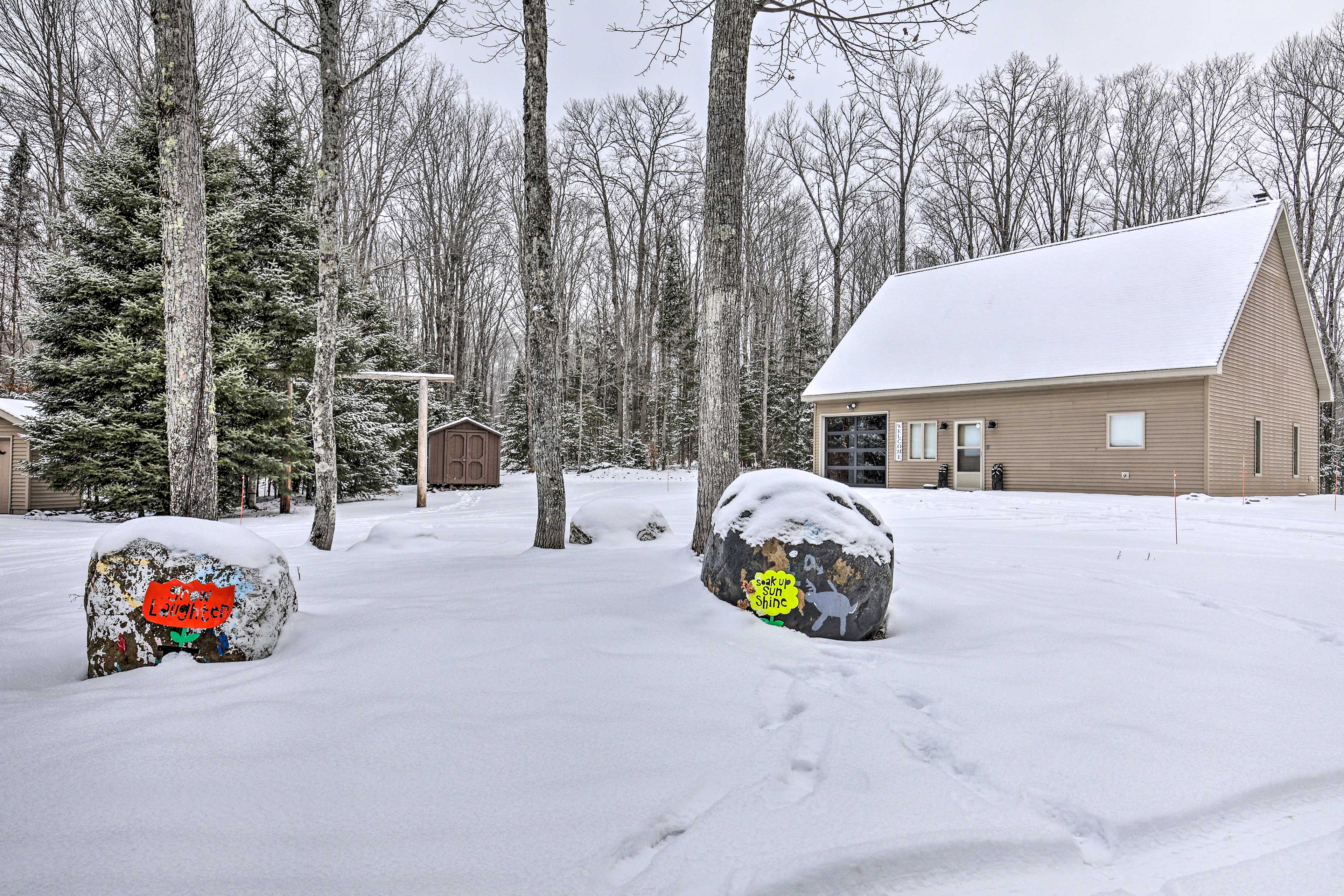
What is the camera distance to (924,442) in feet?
61.0

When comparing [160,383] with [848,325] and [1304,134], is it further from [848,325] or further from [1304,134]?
[1304,134]

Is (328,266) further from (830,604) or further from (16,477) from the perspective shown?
(16,477)

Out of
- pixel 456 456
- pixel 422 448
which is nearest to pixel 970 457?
pixel 422 448

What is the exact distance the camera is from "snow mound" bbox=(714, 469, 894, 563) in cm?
397

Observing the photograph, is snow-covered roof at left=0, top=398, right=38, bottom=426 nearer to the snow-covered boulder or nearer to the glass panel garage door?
the snow-covered boulder

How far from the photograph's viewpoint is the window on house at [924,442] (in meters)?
18.3

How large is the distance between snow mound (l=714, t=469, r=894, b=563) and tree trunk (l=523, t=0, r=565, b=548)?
8.33 feet

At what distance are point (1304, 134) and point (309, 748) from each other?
3320cm

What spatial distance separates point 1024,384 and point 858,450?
5462 millimetres

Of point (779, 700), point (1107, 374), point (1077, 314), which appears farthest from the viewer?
point (1077, 314)

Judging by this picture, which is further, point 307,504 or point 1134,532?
point 307,504

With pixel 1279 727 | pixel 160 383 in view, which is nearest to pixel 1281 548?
pixel 1279 727

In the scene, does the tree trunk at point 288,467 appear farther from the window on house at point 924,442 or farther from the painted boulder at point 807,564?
the window on house at point 924,442

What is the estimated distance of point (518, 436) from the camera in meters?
32.7
